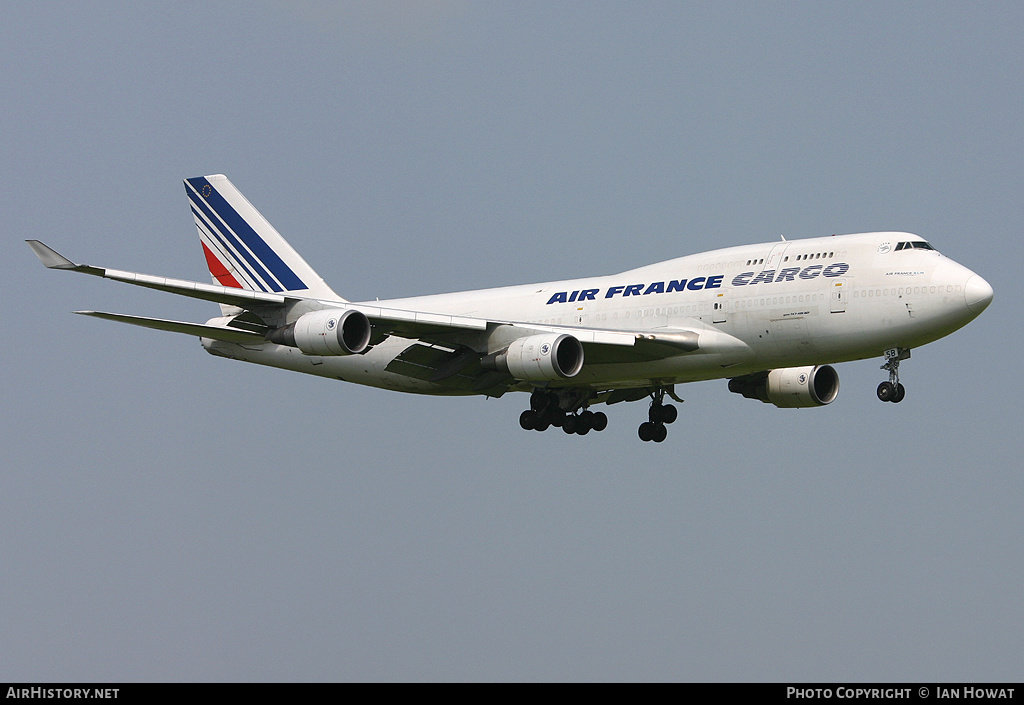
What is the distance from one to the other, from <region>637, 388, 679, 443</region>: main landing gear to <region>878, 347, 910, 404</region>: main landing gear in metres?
9.08

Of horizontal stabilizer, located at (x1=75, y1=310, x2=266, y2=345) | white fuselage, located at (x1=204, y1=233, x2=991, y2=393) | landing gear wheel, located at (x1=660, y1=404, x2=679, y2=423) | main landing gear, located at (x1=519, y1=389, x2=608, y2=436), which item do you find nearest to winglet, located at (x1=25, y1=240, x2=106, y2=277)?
horizontal stabilizer, located at (x1=75, y1=310, x2=266, y2=345)

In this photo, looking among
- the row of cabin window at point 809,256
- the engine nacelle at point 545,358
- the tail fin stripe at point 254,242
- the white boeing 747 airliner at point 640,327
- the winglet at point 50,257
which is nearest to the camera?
the winglet at point 50,257

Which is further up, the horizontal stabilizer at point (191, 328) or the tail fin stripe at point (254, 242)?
the tail fin stripe at point (254, 242)

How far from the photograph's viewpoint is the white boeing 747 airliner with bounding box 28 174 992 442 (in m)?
34.7

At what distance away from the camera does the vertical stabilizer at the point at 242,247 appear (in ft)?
152

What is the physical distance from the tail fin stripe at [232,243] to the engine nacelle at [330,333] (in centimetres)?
1018

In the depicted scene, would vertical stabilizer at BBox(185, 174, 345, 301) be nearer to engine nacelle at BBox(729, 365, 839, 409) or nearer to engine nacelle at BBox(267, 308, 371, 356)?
engine nacelle at BBox(267, 308, 371, 356)

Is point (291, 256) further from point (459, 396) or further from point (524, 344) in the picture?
point (524, 344)

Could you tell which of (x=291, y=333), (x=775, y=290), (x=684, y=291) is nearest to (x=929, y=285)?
(x=775, y=290)

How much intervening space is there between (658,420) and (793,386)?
4.41 metres

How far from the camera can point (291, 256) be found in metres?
46.6

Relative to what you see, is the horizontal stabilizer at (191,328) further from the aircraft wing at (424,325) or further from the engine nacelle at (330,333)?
the engine nacelle at (330,333)

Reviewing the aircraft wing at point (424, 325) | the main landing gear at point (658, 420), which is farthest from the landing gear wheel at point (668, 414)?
the aircraft wing at point (424, 325)
